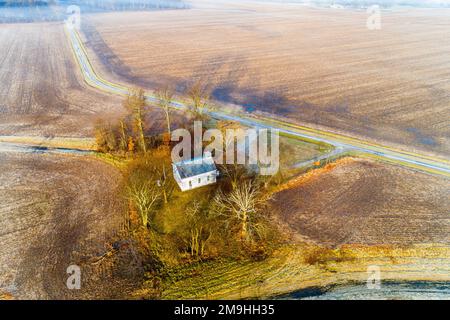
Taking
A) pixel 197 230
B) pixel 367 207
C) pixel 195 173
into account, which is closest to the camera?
pixel 197 230

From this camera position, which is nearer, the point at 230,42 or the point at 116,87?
the point at 116,87

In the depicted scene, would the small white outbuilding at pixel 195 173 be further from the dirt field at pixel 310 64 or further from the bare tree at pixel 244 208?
the dirt field at pixel 310 64

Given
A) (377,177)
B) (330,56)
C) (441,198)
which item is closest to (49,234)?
(377,177)

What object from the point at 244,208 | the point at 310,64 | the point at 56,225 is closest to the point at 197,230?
the point at 244,208

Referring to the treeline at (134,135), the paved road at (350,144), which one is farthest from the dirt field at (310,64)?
the treeline at (134,135)

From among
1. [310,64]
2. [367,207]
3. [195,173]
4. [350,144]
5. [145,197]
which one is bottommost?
[367,207]

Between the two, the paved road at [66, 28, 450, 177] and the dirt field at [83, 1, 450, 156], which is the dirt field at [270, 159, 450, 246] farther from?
the dirt field at [83, 1, 450, 156]

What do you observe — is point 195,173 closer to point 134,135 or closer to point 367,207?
point 134,135

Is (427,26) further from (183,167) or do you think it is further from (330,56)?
(183,167)
